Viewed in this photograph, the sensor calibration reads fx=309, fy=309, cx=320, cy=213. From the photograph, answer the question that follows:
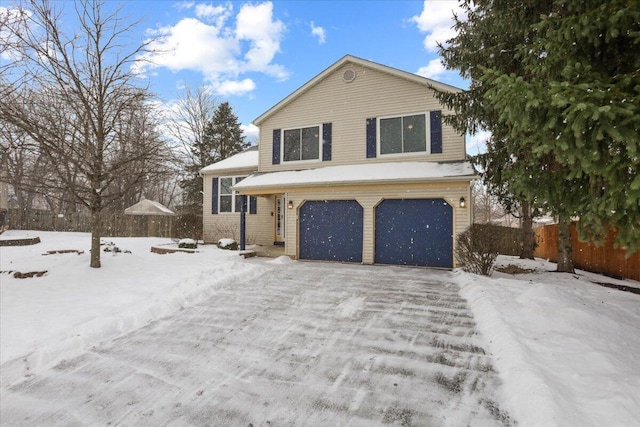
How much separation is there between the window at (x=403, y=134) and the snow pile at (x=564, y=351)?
5.16 m

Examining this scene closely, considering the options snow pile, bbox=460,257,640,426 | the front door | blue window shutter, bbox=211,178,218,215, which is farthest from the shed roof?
snow pile, bbox=460,257,640,426

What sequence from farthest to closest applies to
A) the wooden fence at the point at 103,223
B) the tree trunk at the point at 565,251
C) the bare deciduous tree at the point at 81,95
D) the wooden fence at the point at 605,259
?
the wooden fence at the point at 103,223, the tree trunk at the point at 565,251, the wooden fence at the point at 605,259, the bare deciduous tree at the point at 81,95

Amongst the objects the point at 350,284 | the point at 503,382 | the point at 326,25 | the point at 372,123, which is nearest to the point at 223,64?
the point at 326,25

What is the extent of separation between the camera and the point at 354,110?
1044cm

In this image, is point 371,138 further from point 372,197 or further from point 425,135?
point 372,197

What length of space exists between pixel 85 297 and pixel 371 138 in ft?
27.8

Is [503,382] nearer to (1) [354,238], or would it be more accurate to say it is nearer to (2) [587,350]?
(2) [587,350]

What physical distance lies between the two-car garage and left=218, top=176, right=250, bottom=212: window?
455 centimetres

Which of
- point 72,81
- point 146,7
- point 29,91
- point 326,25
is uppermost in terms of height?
point 326,25

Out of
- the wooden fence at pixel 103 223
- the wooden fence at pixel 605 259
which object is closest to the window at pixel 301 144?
the wooden fence at pixel 605 259

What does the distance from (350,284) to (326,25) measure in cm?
1325

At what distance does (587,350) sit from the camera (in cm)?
344

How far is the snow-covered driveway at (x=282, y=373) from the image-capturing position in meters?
2.65

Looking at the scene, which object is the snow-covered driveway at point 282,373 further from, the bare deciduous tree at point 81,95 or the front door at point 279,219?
the front door at point 279,219
